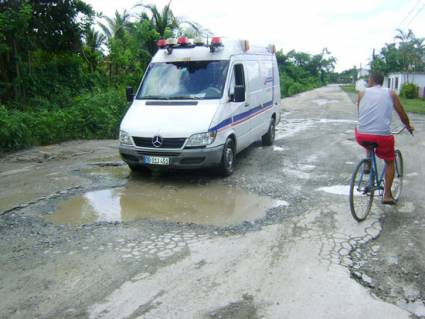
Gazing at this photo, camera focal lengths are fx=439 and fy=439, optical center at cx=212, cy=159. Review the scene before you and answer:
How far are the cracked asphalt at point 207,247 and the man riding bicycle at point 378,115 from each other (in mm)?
Answer: 889

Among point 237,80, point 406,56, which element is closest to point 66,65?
point 237,80

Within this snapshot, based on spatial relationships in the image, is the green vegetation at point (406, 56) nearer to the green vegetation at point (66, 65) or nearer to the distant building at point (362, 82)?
the distant building at point (362, 82)

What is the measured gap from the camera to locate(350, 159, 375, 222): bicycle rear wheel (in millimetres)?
5570

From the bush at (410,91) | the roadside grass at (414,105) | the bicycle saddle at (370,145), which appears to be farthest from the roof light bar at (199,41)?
the bush at (410,91)

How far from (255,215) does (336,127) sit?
992cm

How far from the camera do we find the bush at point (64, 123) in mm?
10883

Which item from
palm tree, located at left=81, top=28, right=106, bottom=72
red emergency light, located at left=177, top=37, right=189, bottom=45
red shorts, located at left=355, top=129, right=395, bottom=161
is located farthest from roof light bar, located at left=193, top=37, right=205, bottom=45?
palm tree, located at left=81, top=28, right=106, bottom=72

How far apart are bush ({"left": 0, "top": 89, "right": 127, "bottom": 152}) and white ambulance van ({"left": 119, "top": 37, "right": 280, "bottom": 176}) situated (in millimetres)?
3951

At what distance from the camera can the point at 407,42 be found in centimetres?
5000

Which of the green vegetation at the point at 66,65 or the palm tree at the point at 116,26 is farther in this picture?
the palm tree at the point at 116,26

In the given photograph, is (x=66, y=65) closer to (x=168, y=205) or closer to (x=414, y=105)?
(x=168, y=205)

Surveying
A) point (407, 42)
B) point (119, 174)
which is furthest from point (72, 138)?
point (407, 42)

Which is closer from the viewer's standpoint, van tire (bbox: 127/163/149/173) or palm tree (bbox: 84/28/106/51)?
van tire (bbox: 127/163/149/173)

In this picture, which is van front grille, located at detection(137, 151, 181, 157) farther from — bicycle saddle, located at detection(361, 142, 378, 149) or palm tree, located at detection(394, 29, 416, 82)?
palm tree, located at detection(394, 29, 416, 82)
